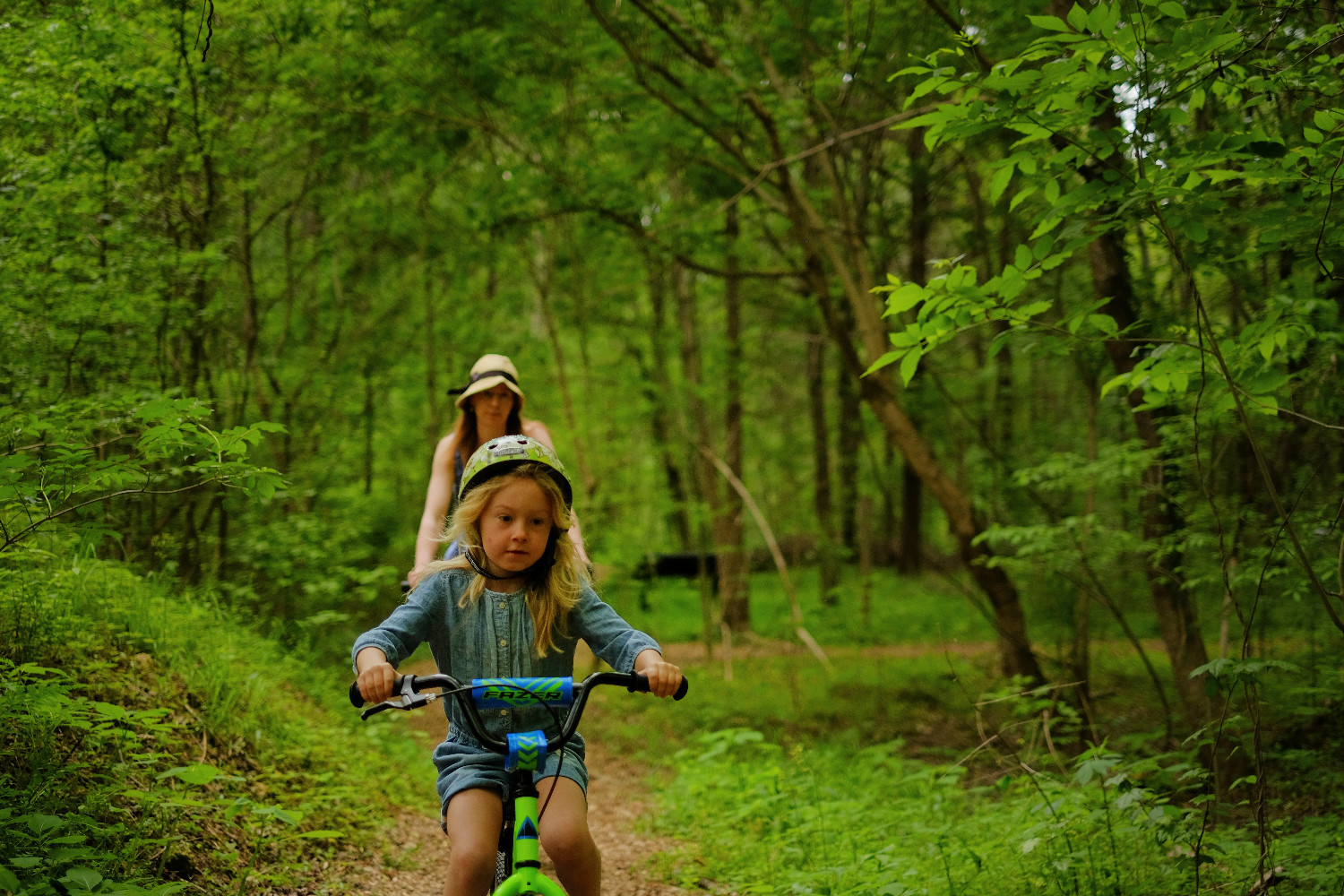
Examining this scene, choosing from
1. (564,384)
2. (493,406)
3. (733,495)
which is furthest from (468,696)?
(733,495)

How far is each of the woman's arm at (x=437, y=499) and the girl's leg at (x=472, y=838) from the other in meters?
2.10

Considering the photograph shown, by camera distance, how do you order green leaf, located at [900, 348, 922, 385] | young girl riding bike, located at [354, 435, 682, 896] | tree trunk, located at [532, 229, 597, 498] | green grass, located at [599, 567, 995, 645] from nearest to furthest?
young girl riding bike, located at [354, 435, 682, 896]
green leaf, located at [900, 348, 922, 385]
tree trunk, located at [532, 229, 597, 498]
green grass, located at [599, 567, 995, 645]

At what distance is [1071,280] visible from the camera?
10305 mm

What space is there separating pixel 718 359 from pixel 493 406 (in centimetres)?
975

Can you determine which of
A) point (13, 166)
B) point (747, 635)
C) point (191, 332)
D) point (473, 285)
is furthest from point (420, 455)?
point (13, 166)

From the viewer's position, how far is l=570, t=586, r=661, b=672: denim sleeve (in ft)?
9.69

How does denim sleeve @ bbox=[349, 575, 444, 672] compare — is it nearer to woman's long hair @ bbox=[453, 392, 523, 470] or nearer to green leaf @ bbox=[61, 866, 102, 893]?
green leaf @ bbox=[61, 866, 102, 893]

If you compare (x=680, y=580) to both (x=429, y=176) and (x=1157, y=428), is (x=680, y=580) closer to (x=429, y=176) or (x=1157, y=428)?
(x=429, y=176)

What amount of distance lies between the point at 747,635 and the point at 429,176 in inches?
323

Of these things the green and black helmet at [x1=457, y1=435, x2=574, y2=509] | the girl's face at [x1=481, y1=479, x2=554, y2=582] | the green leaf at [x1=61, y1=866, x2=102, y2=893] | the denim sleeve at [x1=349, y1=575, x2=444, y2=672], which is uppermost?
the green and black helmet at [x1=457, y1=435, x2=574, y2=509]

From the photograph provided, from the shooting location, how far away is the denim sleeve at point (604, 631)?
2953mm

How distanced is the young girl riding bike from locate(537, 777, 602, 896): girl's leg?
91 millimetres

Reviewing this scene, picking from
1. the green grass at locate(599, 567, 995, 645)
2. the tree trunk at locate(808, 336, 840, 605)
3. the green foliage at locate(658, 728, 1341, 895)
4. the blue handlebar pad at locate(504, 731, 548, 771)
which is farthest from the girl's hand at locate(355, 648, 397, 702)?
the tree trunk at locate(808, 336, 840, 605)

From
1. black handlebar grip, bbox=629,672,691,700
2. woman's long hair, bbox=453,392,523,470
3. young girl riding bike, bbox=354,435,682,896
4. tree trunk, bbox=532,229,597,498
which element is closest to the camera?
black handlebar grip, bbox=629,672,691,700
